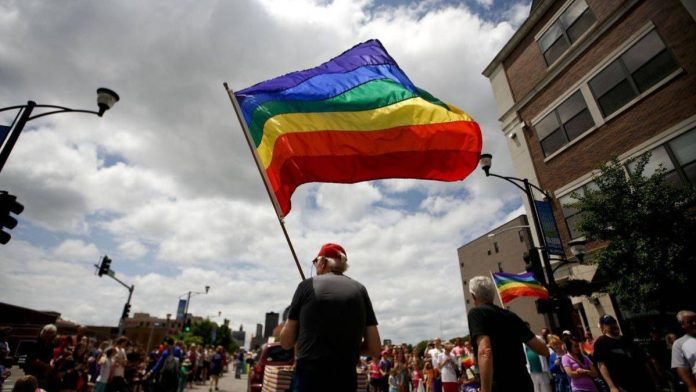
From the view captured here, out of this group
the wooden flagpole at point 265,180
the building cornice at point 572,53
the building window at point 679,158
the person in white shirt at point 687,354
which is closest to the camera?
the wooden flagpole at point 265,180

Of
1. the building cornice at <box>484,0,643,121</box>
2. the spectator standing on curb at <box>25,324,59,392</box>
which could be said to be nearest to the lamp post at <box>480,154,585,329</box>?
the building cornice at <box>484,0,643,121</box>

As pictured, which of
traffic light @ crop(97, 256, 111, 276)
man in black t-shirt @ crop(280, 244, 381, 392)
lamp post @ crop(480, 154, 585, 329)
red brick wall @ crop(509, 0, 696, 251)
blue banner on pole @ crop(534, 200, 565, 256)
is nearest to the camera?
man in black t-shirt @ crop(280, 244, 381, 392)

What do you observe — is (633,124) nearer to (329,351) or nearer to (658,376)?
(658,376)

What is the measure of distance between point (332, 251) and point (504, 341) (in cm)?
176

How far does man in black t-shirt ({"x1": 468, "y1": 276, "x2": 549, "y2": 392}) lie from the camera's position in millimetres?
2992

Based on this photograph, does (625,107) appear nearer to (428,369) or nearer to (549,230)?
(549,230)

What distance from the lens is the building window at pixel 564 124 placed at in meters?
14.5

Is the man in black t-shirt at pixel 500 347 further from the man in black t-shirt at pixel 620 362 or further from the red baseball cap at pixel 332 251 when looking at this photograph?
the man in black t-shirt at pixel 620 362

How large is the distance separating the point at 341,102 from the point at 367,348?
11.6 feet

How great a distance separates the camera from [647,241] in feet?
27.0

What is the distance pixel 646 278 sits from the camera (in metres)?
8.09

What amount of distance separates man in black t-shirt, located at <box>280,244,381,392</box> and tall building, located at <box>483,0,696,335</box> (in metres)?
12.5

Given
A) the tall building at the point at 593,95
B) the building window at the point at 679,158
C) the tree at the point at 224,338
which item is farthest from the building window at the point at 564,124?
the tree at the point at 224,338

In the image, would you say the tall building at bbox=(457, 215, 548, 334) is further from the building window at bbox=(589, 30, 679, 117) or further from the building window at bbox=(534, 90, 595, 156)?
the building window at bbox=(589, 30, 679, 117)
